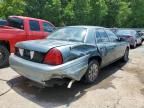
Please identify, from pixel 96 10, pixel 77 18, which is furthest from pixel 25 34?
pixel 96 10

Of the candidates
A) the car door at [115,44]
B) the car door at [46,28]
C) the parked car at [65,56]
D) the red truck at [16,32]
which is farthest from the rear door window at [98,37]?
the car door at [46,28]

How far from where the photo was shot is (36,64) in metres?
4.90

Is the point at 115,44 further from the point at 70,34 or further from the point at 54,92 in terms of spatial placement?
the point at 54,92

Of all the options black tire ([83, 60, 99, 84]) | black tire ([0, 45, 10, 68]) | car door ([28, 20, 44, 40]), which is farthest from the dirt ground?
car door ([28, 20, 44, 40])

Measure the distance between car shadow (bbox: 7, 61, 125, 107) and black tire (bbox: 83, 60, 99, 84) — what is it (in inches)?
5.0

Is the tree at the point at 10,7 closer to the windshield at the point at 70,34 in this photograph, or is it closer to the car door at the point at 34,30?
the car door at the point at 34,30

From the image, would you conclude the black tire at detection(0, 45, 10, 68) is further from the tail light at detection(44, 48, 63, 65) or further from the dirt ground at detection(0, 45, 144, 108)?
the tail light at detection(44, 48, 63, 65)

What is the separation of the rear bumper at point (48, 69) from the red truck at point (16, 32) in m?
2.01

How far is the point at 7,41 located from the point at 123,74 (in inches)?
152

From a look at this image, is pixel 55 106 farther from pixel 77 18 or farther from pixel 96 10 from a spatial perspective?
pixel 96 10

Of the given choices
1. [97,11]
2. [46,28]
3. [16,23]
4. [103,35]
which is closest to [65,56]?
[103,35]

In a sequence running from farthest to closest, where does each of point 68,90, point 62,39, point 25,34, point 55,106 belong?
point 25,34
point 62,39
point 68,90
point 55,106

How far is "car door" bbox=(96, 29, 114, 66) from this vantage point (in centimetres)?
636

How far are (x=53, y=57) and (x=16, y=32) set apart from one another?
3355 millimetres
